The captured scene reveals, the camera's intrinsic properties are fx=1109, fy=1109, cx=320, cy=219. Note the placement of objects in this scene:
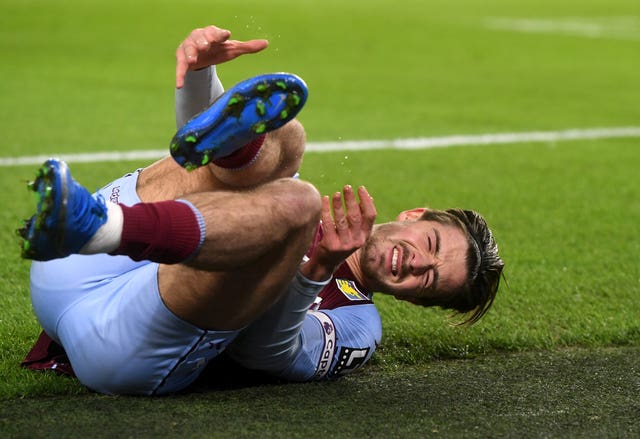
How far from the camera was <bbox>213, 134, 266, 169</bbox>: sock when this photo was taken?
9.05 feet

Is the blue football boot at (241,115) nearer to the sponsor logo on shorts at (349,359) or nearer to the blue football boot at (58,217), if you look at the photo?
the blue football boot at (58,217)

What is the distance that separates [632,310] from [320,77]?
6.22 meters

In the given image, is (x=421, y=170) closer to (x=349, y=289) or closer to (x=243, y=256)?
(x=349, y=289)

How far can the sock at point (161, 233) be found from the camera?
2.40 metres

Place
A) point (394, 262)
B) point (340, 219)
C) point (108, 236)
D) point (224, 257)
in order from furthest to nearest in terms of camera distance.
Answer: point (394, 262)
point (340, 219)
point (224, 257)
point (108, 236)

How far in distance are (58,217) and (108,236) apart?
14cm

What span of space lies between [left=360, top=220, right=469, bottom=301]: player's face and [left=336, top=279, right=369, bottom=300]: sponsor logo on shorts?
0.20 ft

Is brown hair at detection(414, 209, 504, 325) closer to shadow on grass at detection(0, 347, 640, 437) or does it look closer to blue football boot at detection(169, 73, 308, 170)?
shadow on grass at detection(0, 347, 640, 437)

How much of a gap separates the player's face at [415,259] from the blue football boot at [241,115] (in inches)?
29.0

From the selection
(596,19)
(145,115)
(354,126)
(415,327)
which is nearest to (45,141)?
(145,115)

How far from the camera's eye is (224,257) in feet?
8.18

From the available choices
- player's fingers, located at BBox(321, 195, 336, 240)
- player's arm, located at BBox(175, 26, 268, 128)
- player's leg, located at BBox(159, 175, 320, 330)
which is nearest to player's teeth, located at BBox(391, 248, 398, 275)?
player's fingers, located at BBox(321, 195, 336, 240)

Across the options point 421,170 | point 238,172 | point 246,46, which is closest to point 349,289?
point 238,172

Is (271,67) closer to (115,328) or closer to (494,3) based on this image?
(115,328)
